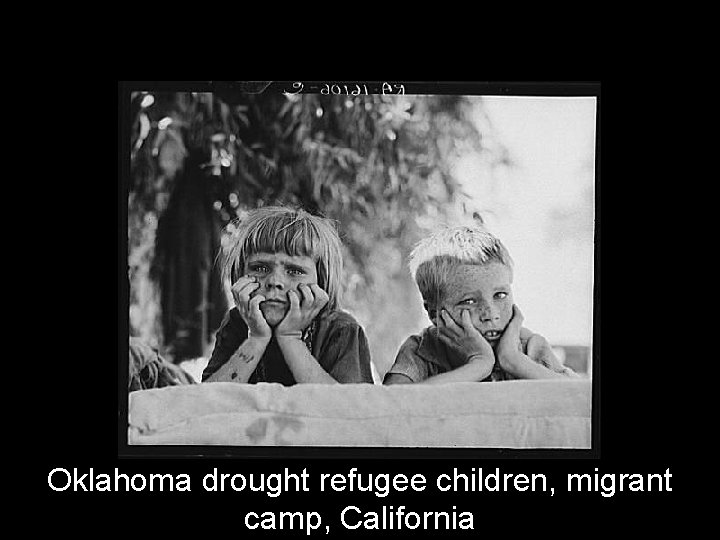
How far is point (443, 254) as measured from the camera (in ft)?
9.39

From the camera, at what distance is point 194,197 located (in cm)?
286

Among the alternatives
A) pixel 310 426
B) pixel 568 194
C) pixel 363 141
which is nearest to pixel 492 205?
pixel 568 194

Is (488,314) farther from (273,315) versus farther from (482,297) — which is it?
(273,315)

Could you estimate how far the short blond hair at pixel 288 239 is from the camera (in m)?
2.86

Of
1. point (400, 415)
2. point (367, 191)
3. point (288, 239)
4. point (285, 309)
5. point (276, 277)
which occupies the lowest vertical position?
point (400, 415)

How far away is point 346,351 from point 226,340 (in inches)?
15.3

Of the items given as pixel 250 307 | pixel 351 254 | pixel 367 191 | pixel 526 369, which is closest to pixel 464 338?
pixel 526 369

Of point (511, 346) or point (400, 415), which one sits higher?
point (511, 346)

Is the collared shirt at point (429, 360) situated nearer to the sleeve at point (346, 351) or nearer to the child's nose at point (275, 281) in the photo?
the sleeve at point (346, 351)

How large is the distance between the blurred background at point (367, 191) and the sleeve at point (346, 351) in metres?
0.03

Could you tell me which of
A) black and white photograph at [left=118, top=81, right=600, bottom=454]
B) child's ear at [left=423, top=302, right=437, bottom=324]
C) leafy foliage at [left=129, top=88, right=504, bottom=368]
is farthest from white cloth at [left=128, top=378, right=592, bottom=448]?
leafy foliage at [left=129, top=88, right=504, bottom=368]

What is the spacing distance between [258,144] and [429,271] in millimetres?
690

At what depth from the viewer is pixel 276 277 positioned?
2.87 metres

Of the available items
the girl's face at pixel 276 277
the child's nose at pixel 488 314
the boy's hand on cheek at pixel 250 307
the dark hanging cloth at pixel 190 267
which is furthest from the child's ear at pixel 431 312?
the dark hanging cloth at pixel 190 267
